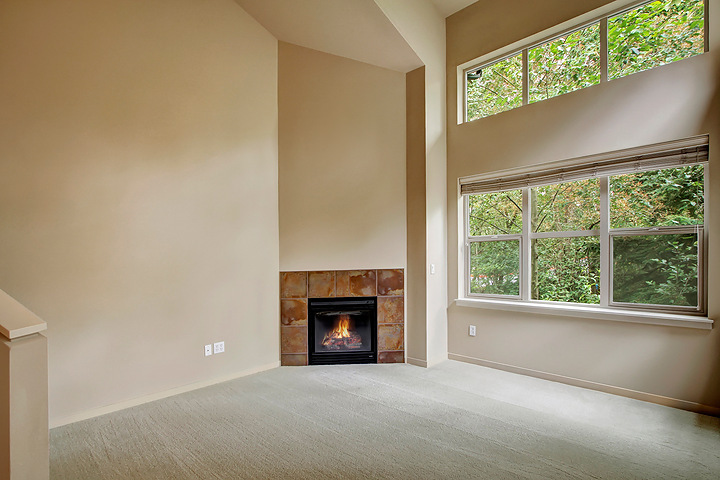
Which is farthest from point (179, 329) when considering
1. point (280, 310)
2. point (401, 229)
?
point (401, 229)

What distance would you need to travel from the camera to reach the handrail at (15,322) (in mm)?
1761

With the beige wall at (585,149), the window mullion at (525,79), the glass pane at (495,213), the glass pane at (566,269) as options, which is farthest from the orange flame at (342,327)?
the window mullion at (525,79)

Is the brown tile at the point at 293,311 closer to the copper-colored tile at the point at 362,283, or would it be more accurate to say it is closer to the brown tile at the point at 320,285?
the brown tile at the point at 320,285

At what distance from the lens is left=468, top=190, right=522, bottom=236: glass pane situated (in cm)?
422

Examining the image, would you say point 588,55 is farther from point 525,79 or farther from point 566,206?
point 566,206

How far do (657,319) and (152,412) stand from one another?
420cm

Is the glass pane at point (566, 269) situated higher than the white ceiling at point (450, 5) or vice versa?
the white ceiling at point (450, 5)

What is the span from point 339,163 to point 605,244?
285cm

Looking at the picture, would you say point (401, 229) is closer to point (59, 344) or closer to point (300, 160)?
point (300, 160)

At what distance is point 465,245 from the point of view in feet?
15.1

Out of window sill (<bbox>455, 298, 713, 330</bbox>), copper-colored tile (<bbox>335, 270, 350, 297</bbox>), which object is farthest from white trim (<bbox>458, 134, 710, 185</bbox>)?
copper-colored tile (<bbox>335, 270, 350, 297</bbox>)

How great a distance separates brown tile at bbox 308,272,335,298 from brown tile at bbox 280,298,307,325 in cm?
15

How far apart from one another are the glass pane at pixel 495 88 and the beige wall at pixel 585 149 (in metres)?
0.19

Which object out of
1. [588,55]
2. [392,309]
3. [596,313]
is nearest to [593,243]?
[596,313]
